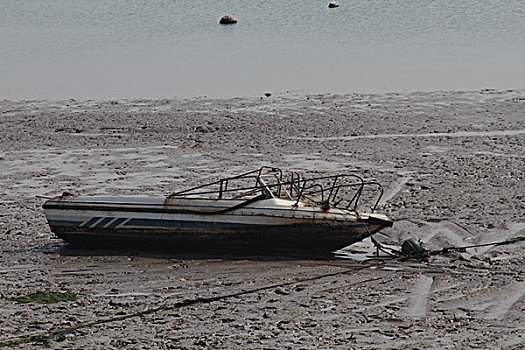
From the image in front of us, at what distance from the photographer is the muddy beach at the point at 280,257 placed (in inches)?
358

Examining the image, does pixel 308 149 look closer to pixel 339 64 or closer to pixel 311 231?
pixel 311 231

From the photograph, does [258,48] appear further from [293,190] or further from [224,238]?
[224,238]

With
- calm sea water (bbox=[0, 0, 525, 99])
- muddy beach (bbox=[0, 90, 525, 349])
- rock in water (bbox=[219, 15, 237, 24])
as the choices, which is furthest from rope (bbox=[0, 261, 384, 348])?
rock in water (bbox=[219, 15, 237, 24])

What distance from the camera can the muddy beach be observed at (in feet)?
29.8

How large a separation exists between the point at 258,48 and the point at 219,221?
25083 mm

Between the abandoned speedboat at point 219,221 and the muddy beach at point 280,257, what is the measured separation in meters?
0.27

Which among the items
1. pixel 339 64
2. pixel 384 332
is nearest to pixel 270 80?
pixel 339 64

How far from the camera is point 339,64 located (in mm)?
30312

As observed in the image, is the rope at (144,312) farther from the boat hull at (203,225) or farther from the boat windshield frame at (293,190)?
the boat windshield frame at (293,190)

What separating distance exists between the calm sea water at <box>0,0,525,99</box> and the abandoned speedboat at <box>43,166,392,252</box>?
42.7ft

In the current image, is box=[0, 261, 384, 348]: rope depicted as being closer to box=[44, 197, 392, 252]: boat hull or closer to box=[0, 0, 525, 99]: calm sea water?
box=[44, 197, 392, 252]: boat hull

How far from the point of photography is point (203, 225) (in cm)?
A: 1180

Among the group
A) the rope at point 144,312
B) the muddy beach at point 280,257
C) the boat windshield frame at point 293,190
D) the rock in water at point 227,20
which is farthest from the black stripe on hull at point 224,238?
the rock in water at point 227,20

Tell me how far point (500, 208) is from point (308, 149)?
211 inches
